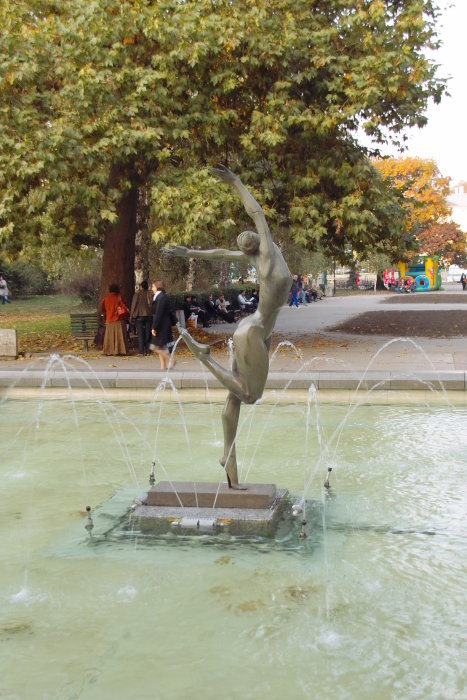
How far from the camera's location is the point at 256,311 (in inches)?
237

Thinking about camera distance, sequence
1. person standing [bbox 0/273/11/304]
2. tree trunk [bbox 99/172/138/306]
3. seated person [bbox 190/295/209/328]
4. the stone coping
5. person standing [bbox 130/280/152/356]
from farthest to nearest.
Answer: person standing [bbox 0/273/11/304] → seated person [bbox 190/295/209/328] → tree trunk [bbox 99/172/138/306] → person standing [bbox 130/280/152/356] → the stone coping

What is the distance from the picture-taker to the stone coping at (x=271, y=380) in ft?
40.3

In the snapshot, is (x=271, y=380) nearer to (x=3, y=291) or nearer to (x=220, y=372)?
(x=220, y=372)

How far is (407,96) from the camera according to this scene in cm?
1780

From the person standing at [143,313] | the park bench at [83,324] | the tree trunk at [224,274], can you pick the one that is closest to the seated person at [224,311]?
the park bench at [83,324]

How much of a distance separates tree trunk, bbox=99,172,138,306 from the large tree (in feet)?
0.12

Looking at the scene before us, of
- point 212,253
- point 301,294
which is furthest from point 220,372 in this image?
point 301,294

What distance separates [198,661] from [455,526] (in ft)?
9.43

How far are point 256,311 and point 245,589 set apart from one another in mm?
1931

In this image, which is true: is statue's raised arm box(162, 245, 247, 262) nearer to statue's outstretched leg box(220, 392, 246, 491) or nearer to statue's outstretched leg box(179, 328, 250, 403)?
statue's outstretched leg box(179, 328, 250, 403)

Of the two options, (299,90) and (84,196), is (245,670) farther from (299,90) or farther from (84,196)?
(299,90)

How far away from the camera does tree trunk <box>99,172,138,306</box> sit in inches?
749

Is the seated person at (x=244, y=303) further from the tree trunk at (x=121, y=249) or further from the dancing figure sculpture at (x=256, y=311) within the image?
the dancing figure sculpture at (x=256, y=311)

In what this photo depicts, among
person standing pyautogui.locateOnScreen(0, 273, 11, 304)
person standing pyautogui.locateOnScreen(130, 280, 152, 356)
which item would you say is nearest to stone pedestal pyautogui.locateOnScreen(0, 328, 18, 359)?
person standing pyautogui.locateOnScreen(130, 280, 152, 356)
